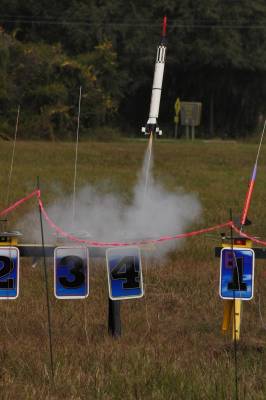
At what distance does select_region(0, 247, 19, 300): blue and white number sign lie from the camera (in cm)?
678

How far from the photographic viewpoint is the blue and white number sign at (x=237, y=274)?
6879 millimetres

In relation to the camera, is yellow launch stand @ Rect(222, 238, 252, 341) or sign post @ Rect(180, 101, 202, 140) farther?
sign post @ Rect(180, 101, 202, 140)

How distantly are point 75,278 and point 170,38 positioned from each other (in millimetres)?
45156

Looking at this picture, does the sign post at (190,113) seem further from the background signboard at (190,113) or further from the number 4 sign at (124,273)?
the number 4 sign at (124,273)

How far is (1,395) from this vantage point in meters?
5.79

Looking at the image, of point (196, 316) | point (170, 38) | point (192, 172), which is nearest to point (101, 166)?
point (192, 172)

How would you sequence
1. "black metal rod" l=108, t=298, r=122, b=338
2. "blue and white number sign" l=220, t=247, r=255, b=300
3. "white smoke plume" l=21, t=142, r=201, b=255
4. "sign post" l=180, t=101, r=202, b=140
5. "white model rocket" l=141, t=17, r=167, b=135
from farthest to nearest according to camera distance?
"sign post" l=180, t=101, r=202, b=140, "white model rocket" l=141, t=17, r=167, b=135, "white smoke plume" l=21, t=142, r=201, b=255, "black metal rod" l=108, t=298, r=122, b=338, "blue and white number sign" l=220, t=247, r=255, b=300

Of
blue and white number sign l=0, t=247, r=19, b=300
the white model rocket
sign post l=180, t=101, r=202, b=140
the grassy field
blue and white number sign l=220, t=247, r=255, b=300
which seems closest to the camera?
the grassy field

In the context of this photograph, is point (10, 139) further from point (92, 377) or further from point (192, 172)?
point (92, 377)

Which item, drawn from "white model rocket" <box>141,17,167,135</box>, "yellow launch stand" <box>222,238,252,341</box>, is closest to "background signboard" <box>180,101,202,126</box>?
"white model rocket" <box>141,17,167,135</box>

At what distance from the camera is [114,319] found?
23.6 feet

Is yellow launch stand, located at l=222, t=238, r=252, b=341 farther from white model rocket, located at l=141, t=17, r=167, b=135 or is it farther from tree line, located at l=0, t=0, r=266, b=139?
tree line, located at l=0, t=0, r=266, b=139

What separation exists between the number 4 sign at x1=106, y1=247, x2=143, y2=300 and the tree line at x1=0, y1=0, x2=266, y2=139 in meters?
34.3

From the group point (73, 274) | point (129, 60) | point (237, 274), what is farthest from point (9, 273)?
point (129, 60)
